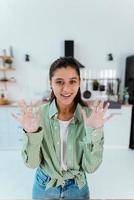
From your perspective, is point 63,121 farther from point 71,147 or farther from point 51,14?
point 51,14

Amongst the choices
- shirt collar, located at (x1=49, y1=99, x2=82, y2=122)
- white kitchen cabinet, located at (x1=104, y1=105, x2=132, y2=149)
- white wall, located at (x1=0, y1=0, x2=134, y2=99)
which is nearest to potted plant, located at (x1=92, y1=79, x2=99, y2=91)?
white wall, located at (x1=0, y1=0, x2=134, y2=99)

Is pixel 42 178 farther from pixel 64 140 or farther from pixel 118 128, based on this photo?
pixel 118 128

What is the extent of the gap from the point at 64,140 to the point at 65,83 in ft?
0.99

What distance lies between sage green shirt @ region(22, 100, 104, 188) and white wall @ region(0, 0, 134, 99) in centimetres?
264

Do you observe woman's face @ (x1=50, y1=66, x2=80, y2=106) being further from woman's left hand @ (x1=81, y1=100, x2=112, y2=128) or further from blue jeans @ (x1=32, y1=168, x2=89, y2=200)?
blue jeans @ (x1=32, y1=168, x2=89, y2=200)

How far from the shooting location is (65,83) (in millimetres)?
1066

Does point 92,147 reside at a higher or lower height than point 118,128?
higher

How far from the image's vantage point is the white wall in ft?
11.5

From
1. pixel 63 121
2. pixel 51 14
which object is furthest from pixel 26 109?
Answer: pixel 51 14

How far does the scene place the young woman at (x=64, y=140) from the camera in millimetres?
1044

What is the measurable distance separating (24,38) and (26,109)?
279 cm

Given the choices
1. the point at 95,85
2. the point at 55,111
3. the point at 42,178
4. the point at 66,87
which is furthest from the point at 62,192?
the point at 95,85

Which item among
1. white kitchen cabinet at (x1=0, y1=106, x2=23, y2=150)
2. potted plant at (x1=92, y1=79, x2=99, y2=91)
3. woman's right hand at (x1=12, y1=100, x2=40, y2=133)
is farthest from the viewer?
potted plant at (x1=92, y1=79, x2=99, y2=91)

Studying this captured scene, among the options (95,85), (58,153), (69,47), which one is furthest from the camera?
(95,85)
